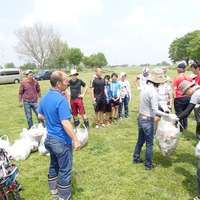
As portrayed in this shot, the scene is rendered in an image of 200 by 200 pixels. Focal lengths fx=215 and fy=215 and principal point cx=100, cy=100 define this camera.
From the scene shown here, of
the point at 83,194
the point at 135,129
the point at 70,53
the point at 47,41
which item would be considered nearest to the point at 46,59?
the point at 47,41

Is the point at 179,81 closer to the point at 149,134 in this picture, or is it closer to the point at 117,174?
the point at 149,134

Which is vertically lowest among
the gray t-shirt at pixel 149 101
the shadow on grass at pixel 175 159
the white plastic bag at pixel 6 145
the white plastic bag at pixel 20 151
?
the shadow on grass at pixel 175 159

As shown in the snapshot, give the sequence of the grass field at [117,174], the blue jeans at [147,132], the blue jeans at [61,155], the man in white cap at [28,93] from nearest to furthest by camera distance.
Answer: the blue jeans at [61,155]
the grass field at [117,174]
the blue jeans at [147,132]
the man in white cap at [28,93]

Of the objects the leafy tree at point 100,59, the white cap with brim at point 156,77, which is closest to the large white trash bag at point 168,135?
the white cap with brim at point 156,77

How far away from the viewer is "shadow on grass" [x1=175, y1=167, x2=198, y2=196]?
3349 mm

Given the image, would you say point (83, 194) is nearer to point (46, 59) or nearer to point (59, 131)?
point (59, 131)

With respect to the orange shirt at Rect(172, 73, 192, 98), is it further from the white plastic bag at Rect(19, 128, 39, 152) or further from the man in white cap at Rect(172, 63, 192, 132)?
the white plastic bag at Rect(19, 128, 39, 152)

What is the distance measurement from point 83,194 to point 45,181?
811mm

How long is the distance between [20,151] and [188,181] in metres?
3.33

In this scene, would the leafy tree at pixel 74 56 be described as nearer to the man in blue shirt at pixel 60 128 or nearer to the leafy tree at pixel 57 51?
the leafy tree at pixel 57 51

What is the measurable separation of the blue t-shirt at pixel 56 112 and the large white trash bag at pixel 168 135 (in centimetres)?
186

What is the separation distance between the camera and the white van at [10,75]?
24.5 metres

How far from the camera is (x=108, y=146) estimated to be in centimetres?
528

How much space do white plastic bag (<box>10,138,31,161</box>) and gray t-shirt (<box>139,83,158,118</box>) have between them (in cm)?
264
